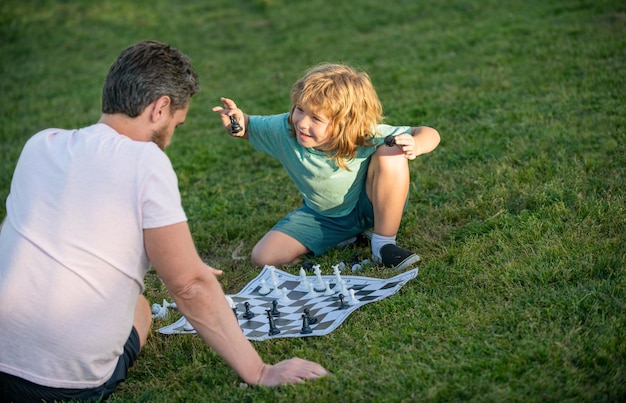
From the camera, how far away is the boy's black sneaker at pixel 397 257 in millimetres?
4312

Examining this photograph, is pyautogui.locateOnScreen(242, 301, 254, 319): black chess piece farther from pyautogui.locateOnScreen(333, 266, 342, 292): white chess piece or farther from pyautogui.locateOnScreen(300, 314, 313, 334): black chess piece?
pyautogui.locateOnScreen(333, 266, 342, 292): white chess piece

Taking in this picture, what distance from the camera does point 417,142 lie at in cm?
436

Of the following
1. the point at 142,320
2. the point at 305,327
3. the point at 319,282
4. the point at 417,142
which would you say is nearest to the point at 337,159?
the point at 417,142

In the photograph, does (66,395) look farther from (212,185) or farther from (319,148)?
(212,185)

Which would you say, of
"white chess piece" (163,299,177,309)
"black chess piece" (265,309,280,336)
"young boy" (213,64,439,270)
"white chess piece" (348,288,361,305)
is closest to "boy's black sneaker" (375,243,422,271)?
"young boy" (213,64,439,270)

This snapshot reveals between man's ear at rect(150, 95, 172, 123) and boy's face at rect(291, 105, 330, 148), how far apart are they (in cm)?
148

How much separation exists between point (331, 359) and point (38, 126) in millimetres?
6518

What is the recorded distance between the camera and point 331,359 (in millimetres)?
3371

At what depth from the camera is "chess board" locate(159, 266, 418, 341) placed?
3.78 m

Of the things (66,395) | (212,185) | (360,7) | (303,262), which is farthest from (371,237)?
(360,7)

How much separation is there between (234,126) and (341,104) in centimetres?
77

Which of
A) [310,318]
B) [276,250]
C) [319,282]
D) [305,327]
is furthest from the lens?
[276,250]

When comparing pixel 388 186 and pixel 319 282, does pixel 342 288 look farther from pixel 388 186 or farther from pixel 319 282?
pixel 388 186

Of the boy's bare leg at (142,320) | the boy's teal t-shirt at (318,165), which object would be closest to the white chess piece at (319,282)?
the boy's teal t-shirt at (318,165)
